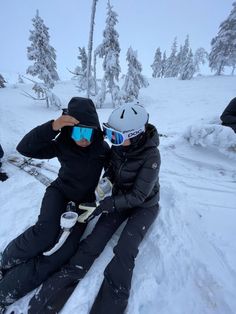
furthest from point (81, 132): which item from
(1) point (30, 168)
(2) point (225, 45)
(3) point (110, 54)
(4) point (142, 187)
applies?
(2) point (225, 45)

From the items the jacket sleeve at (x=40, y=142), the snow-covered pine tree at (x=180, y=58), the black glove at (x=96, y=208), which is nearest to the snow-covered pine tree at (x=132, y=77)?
the jacket sleeve at (x=40, y=142)

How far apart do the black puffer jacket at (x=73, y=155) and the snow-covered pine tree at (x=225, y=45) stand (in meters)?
32.6

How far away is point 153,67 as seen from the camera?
4656 centimetres

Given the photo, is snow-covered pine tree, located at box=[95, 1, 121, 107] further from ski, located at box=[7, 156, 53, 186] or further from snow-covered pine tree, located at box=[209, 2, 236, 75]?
snow-covered pine tree, located at box=[209, 2, 236, 75]

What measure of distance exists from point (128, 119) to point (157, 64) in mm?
48743

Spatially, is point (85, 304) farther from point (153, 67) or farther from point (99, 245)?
point (153, 67)

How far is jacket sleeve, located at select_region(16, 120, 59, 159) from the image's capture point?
293cm

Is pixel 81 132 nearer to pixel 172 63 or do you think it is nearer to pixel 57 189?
pixel 57 189

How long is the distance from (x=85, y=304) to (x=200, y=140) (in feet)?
16.7

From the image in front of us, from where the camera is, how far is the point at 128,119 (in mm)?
2719

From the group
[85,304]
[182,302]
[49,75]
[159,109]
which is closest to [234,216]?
[182,302]

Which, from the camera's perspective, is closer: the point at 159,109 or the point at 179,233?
the point at 179,233

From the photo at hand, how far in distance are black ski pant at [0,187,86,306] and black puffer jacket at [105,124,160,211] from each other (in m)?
0.84

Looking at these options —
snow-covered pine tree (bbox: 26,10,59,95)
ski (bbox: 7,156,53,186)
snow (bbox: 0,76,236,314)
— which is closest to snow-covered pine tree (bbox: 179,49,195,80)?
snow-covered pine tree (bbox: 26,10,59,95)
